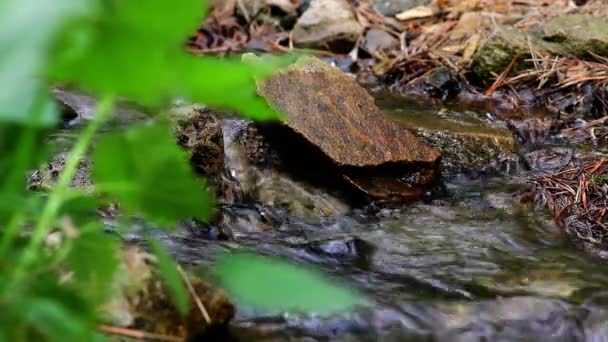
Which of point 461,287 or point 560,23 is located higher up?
point 560,23

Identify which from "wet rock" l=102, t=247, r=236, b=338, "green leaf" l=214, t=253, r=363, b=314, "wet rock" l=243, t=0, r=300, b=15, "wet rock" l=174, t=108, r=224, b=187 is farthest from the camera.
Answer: "wet rock" l=243, t=0, r=300, b=15

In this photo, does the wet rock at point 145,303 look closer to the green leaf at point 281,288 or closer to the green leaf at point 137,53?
the green leaf at point 281,288

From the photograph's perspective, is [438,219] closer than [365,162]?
Yes

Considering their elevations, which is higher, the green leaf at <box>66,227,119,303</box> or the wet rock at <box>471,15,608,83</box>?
the green leaf at <box>66,227,119,303</box>

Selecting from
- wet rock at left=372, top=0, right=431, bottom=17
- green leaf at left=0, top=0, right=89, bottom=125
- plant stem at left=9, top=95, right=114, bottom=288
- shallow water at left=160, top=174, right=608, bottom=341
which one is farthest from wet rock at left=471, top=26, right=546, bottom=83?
green leaf at left=0, top=0, right=89, bottom=125

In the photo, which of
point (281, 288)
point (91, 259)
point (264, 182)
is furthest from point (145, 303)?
point (264, 182)

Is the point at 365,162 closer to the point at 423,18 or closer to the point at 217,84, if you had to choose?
the point at 217,84

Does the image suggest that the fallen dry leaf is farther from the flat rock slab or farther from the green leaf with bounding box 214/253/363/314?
the green leaf with bounding box 214/253/363/314

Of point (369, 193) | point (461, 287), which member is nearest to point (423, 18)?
point (369, 193)

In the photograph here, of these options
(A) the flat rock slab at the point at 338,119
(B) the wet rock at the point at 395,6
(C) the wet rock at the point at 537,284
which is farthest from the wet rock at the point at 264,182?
(B) the wet rock at the point at 395,6
